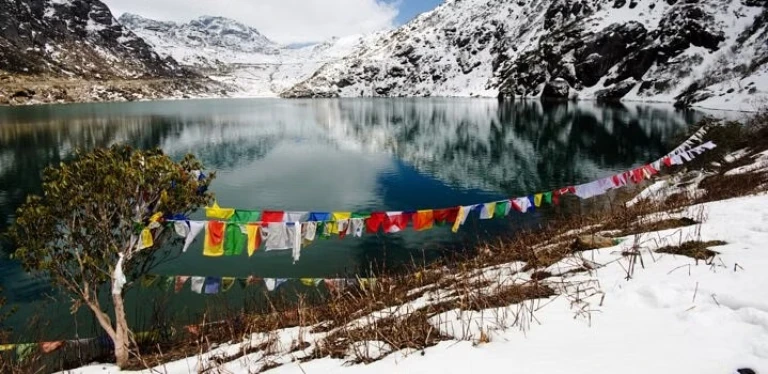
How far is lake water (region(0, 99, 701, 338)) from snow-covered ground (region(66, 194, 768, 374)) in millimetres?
8658

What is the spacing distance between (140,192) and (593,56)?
18769cm

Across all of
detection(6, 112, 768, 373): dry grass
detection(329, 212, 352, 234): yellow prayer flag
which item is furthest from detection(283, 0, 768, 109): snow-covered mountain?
detection(329, 212, 352, 234): yellow prayer flag

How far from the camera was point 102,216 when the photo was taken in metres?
15.9

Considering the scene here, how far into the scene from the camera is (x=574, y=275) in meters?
11.4

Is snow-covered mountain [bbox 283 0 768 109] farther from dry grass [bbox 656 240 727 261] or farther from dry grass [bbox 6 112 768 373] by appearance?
dry grass [bbox 656 240 727 261]

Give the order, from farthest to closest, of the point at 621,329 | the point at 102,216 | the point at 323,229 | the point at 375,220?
the point at 375,220, the point at 323,229, the point at 102,216, the point at 621,329

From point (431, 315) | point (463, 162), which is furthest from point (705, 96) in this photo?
point (431, 315)

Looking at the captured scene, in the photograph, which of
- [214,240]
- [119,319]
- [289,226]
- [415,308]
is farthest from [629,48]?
[119,319]

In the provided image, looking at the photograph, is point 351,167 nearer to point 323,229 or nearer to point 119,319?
point 323,229

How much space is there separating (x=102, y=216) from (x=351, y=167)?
4445cm

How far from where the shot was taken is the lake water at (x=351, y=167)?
2733 centimetres

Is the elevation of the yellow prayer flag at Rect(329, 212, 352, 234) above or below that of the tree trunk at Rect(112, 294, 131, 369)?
above

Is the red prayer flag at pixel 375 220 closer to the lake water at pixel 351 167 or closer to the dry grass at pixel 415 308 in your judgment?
the dry grass at pixel 415 308

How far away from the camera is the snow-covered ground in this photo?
688cm
